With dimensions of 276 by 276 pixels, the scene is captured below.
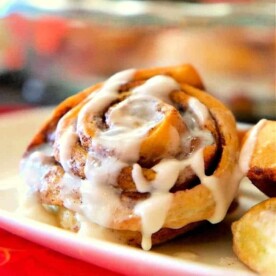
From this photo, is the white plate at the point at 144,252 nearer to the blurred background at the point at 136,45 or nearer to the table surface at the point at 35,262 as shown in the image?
the table surface at the point at 35,262

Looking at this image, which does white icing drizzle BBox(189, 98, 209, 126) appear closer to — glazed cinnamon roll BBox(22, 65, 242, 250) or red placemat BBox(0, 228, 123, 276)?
glazed cinnamon roll BBox(22, 65, 242, 250)

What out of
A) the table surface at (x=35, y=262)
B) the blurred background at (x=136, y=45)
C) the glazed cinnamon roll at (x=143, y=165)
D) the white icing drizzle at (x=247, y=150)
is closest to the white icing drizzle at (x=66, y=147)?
the glazed cinnamon roll at (x=143, y=165)

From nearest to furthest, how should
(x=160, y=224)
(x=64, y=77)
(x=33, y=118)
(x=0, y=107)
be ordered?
(x=160, y=224) → (x=33, y=118) → (x=0, y=107) → (x=64, y=77)

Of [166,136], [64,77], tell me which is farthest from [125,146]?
[64,77]

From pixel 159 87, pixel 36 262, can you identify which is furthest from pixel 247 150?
pixel 36 262

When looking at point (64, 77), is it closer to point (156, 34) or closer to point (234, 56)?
point (156, 34)

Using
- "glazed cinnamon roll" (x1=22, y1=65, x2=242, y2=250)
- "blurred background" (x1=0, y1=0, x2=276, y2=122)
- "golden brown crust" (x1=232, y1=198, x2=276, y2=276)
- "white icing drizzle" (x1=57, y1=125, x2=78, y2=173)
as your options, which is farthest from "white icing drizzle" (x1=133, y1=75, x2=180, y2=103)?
"blurred background" (x1=0, y1=0, x2=276, y2=122)
